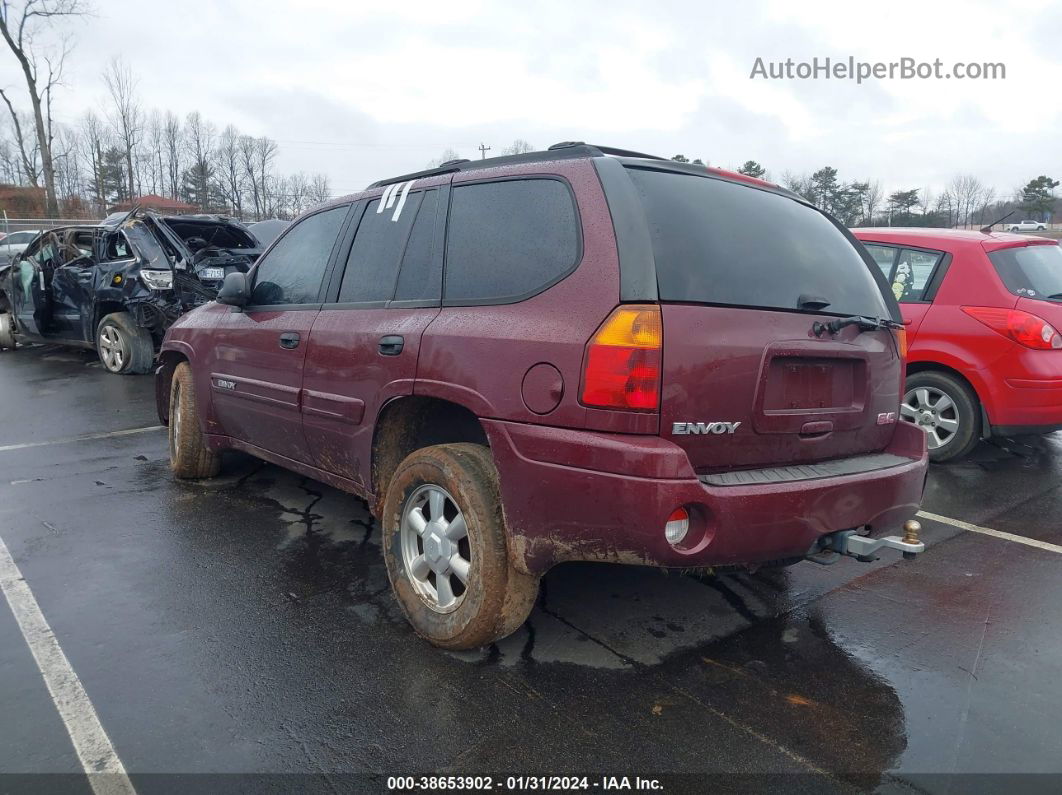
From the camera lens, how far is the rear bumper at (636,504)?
7.68 feet

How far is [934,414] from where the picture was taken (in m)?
5.66

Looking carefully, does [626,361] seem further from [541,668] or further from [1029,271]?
[1029,271]

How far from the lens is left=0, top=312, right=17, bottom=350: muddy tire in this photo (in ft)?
38.3

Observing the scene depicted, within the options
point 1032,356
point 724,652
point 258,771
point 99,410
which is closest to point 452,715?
point 258,771

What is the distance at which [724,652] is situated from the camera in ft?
9.64

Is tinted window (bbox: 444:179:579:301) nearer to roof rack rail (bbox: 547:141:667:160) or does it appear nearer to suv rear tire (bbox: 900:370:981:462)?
roof rack rail (bbox: 547:141:667:160)

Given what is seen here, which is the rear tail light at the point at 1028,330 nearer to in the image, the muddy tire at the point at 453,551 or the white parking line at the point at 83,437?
the muddy tire at the point at 453,551

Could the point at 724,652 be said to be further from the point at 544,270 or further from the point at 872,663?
the point at 544,270

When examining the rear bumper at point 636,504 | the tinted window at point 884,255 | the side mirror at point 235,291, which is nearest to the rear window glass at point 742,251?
the rear bumper at point 636,504

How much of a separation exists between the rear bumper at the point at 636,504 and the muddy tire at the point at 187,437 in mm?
3083

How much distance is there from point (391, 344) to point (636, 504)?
4.37 feet

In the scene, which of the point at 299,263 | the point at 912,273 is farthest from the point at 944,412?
the point at 299,263

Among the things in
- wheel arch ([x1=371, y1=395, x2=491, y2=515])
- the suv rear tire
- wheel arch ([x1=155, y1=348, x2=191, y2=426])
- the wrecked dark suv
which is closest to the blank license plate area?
wheel arch ([x1=371, y1=395, x2=491, y2=515])

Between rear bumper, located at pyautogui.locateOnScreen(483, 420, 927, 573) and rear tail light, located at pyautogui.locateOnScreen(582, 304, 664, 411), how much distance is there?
13 cm
